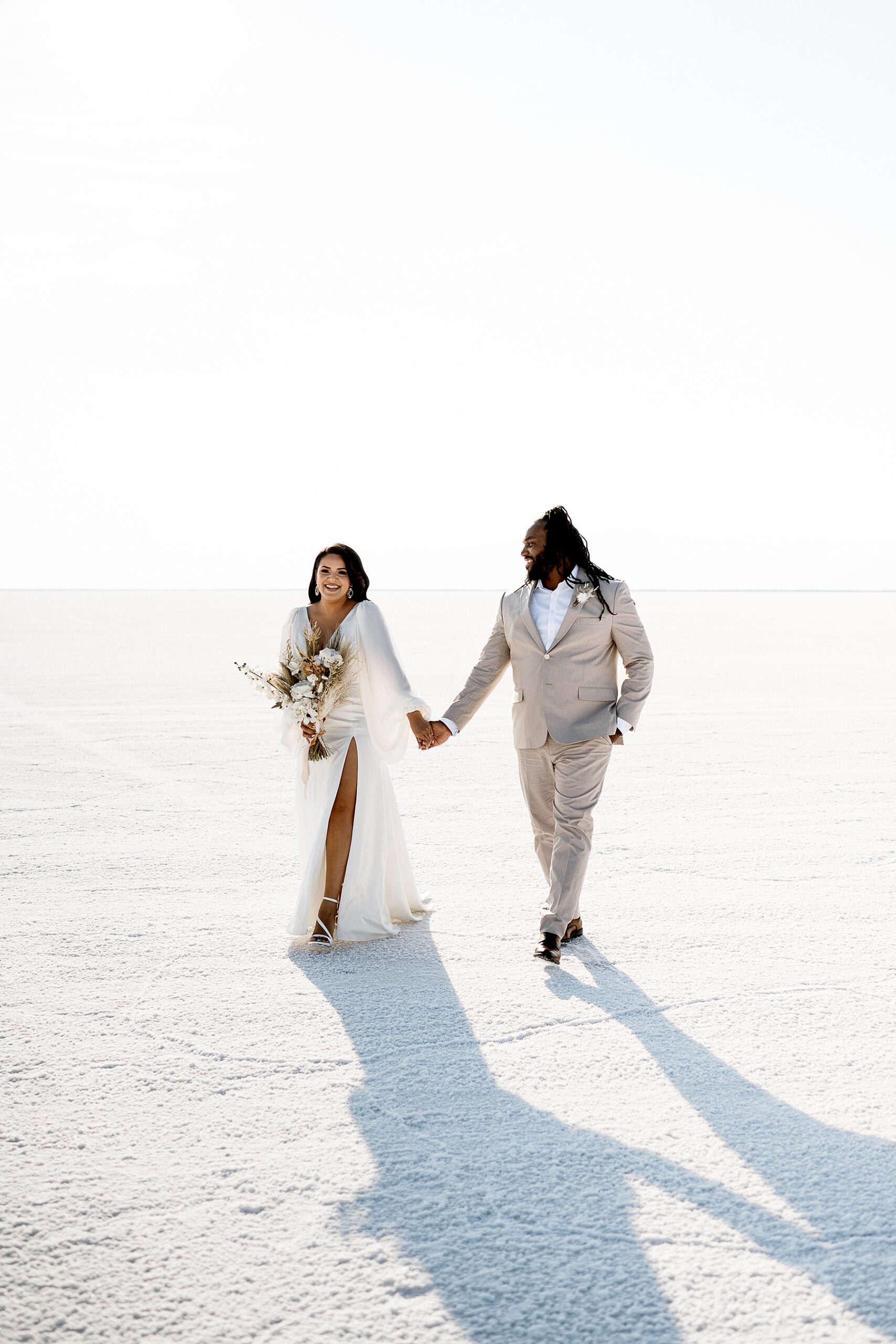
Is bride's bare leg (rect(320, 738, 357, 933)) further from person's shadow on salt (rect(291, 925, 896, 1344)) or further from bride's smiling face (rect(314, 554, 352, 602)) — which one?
person's shadow on salt (rect(291, 925, 896, 1344))

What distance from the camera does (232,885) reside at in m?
7.19

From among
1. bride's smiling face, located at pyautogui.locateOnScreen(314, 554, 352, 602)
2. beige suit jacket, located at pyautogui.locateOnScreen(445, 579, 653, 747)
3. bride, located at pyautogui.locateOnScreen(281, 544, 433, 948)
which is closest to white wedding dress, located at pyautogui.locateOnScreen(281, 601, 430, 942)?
bride, located at pyautogui.locateOnScreen(281, 544, 433, 948)

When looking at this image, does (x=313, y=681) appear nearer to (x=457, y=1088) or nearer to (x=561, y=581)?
(x=561, y=581)

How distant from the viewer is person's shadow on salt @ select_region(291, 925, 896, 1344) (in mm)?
2859

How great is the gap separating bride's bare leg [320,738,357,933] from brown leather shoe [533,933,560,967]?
113cm

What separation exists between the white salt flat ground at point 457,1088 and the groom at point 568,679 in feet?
2.20

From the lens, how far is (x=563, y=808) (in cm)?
602

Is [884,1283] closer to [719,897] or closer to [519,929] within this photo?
[519,929]

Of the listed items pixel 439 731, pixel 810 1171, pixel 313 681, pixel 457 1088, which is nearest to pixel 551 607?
pixel 439 731

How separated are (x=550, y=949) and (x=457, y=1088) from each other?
1.56 metres

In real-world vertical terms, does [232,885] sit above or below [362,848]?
below

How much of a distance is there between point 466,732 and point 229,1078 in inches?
443

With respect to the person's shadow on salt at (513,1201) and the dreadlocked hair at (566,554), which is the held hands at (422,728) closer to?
the dreadlocked hair at (566,554)

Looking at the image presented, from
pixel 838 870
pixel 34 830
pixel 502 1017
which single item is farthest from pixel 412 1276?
pixel 34 830
